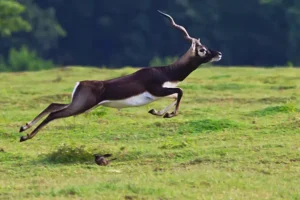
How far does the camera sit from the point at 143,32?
4900 centimetres

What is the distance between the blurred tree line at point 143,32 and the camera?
44.2 m

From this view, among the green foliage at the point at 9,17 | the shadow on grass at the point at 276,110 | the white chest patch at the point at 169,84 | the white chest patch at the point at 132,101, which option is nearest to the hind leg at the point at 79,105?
the white chest patch at the point at 132,101

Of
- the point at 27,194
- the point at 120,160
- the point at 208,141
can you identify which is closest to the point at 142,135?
the point at 208,141

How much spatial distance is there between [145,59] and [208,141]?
37.0 metres

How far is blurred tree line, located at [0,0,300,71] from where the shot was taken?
44.2m

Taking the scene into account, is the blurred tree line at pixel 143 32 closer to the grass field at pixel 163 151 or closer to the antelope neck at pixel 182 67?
the grass field at pixel 163 151

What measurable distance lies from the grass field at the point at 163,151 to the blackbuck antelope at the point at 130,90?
0.39m

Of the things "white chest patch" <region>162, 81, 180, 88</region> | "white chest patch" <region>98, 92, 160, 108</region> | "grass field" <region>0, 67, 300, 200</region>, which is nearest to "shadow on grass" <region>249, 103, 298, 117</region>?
"grass field" <region>0, 67, 300, 200</region>

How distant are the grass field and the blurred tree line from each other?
2718 centimetres

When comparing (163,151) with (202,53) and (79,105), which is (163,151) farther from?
(202,53)

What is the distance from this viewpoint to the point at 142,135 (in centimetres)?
1175

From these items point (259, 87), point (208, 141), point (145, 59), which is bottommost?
point (145, 59)

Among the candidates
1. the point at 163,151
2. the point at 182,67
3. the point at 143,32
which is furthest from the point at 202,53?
the point at 143,32

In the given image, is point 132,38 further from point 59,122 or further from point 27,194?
point 27,194
